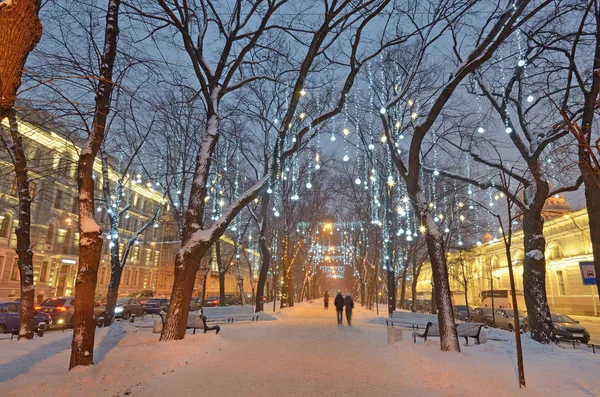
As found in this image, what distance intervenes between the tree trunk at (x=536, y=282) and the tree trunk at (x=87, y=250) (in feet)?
40.7

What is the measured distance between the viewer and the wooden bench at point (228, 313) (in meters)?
17.0

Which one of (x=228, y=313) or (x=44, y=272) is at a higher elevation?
(x=44, y=272)

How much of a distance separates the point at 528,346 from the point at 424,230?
4.79 metres

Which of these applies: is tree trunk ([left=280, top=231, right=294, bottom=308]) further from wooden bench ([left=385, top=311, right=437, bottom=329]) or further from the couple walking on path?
wooden bench ([left=385, top=311, right=437, bottom=329])

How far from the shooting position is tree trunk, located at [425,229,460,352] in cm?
877

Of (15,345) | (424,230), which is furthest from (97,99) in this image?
(424,230)

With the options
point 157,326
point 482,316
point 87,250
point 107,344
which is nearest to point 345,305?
point 157,326

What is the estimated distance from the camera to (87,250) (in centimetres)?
646

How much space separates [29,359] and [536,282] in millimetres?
14117

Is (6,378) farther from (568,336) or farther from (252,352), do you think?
(568,336)

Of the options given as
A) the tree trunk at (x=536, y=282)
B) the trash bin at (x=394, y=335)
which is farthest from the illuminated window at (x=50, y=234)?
the tree trunk at (x=536, y=282)

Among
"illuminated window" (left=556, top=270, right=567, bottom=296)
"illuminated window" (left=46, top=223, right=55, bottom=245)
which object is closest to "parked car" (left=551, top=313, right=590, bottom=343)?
"illuminated window" (left=556, top=270, right=567, bottom=296)

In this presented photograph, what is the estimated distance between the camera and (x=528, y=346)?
10477 mm

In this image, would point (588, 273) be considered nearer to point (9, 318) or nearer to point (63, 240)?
point (9, 318)
